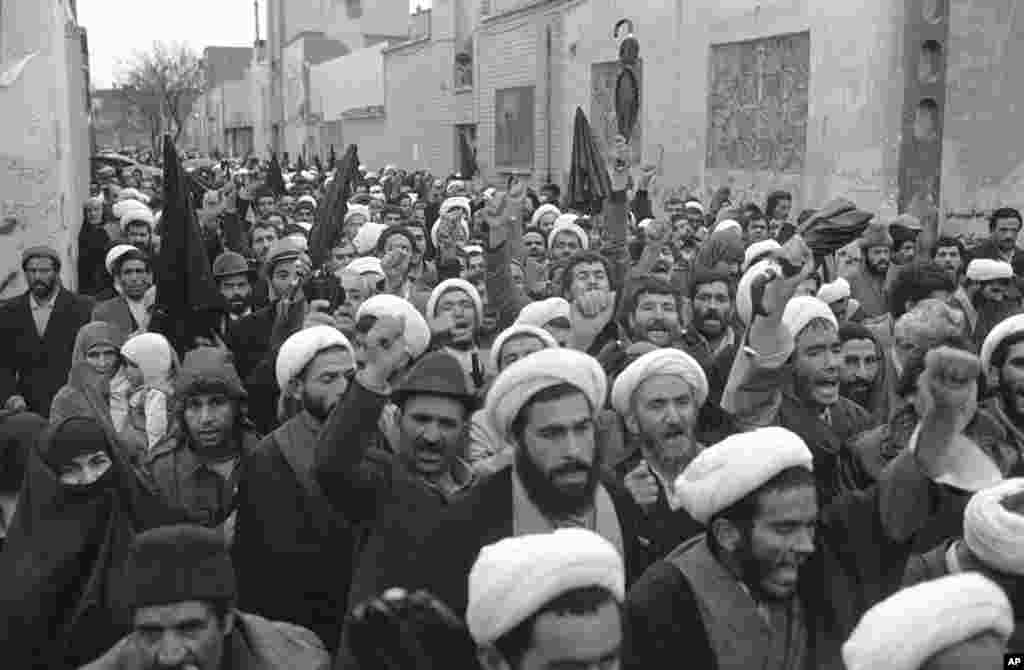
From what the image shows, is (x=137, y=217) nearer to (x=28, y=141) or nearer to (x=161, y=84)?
(x=28, y=141)

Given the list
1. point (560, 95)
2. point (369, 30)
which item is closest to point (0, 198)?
point (560, 95)

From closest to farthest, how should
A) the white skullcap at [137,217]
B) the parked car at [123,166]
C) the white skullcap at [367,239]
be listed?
the white skullcap at [367,239] → the white skullcap at [137,217] → the parked car at [123,166]

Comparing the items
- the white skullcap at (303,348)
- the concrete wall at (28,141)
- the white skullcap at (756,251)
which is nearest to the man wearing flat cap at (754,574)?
the white skullcap at (303,348)

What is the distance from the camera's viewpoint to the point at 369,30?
63.1m

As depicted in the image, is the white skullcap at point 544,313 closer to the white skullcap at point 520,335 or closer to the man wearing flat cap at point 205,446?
the white skullcap at point 520,335

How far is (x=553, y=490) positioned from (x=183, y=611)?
1045 mm

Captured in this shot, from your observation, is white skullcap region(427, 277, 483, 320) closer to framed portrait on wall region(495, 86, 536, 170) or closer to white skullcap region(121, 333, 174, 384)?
white skullcap region(121, 333, 174, 384)

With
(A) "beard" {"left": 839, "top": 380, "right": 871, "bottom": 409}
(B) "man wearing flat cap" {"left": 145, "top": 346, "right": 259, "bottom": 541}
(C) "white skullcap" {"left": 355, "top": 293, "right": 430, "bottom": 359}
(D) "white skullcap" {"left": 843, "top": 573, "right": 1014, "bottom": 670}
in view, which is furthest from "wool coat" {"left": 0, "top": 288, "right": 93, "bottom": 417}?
(D) "white skullcap" {"left": 843, "top": 573, "right": 1014, "bottom": 670}

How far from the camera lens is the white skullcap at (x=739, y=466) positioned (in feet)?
10.4

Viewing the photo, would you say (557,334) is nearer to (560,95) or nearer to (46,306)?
(46,306)

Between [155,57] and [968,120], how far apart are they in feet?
194

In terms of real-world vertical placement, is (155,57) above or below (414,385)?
above

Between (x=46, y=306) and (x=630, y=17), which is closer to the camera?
(x=46, y=306)

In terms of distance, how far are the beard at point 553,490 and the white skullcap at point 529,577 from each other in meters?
0.84
